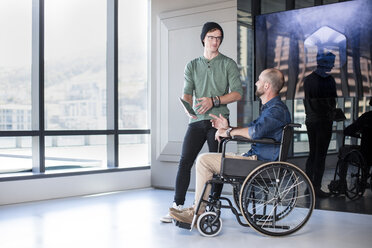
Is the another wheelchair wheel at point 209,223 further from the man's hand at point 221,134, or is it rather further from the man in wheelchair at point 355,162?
the man in wheelchair at point 355,162

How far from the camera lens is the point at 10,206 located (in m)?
4.09

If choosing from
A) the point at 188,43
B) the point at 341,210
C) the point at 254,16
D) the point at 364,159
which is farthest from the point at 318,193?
the point at 188,43

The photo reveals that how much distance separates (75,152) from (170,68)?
1453mm

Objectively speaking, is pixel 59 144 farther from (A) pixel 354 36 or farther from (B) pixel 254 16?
(A) pixel 354 36

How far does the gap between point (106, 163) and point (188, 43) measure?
168 centimetres

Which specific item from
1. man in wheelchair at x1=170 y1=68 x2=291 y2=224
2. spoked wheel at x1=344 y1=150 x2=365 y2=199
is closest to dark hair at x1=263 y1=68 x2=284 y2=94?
man in wheelchair at x1=170 y1=68 x2=291 y2=224

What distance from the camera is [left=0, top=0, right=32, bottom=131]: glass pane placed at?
13.9 feet

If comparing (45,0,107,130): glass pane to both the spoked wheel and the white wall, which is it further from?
the spoked wheel

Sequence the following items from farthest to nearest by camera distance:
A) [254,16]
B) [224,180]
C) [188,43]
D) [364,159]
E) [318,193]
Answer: [188,43], [254,16], [318,193], [364,159], [224,180]

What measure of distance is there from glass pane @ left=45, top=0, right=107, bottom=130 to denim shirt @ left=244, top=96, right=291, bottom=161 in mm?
2499

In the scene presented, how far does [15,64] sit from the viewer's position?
14.2 feet

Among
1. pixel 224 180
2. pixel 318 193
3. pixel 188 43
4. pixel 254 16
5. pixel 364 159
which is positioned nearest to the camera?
pixel 224 180

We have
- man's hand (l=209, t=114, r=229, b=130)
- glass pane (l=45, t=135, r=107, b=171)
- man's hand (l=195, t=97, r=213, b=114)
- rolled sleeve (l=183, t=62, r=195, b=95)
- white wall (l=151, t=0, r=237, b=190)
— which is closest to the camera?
man's hand (l=209, t=114, r=229, b=130)

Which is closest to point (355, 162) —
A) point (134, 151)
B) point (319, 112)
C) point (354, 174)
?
point (354, 174)
